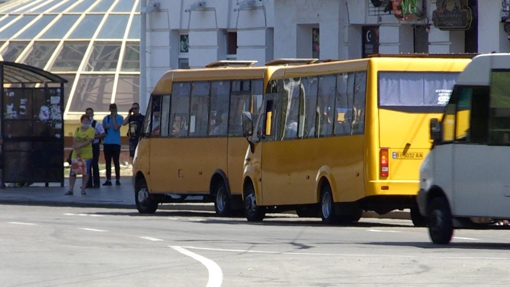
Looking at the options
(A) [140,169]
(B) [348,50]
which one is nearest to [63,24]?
(B) [348,50]

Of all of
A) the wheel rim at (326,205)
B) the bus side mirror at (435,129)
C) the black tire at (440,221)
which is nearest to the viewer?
the black tire at (440,221)

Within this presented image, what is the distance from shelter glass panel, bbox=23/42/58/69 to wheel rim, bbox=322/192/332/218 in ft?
113

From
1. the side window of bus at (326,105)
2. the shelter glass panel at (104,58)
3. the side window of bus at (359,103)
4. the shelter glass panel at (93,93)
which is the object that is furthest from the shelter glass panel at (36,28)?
the side window of bus at (359,103)

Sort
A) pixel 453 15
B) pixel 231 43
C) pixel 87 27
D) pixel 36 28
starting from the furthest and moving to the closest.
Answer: pixel 36 28 < pixel 87 27 < pixel 231 43 < pixel 453 15

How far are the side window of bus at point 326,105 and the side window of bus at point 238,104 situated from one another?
9.33ft

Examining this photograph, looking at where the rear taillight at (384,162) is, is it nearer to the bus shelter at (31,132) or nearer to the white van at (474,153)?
the white van at (474,153)

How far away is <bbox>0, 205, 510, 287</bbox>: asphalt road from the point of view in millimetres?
12508

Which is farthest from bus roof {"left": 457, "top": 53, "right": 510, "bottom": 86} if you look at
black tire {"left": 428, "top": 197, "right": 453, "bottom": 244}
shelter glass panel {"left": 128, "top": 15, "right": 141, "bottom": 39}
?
shelter glass panel {"left": 128, "top": 15, "right": 141, "bottom": 39}

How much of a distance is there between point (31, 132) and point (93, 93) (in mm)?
19552

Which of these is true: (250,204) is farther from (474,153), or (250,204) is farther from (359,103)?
(474,153)

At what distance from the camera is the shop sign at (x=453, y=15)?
102 ft

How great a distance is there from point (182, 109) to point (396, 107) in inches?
266

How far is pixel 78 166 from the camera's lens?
3050 centimetres

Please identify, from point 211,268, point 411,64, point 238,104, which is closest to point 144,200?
point 238,104
